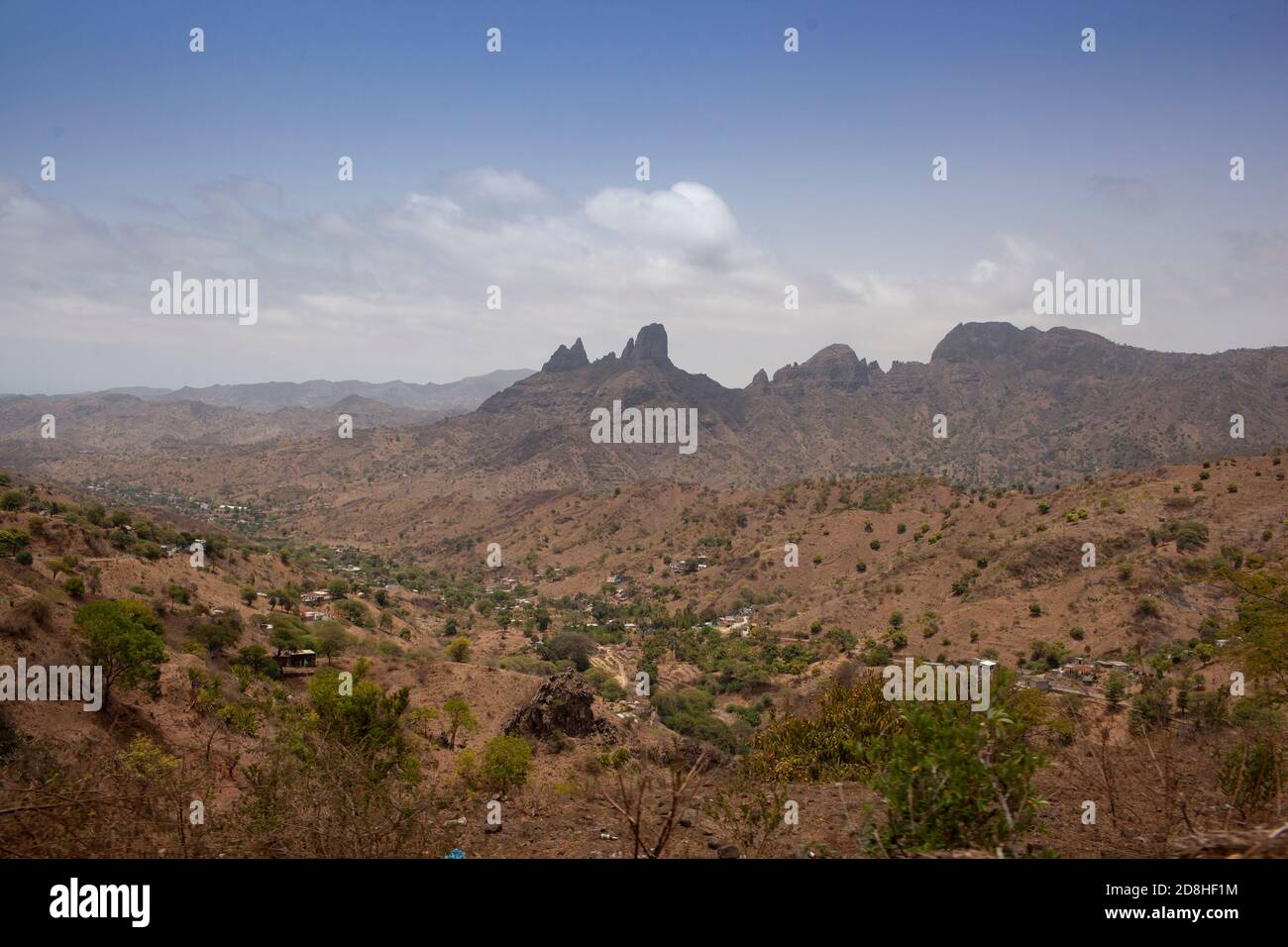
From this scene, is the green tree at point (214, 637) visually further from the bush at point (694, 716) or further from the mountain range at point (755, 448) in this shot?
the mountain range at point (755, 448)

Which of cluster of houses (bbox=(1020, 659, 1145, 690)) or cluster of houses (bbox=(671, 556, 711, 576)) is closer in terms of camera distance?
cluster of houses (bbox=(1020, 659, 1145, 690))

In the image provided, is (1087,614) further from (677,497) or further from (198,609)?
(677,497)

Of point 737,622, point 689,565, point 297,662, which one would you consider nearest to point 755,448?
point 689,565

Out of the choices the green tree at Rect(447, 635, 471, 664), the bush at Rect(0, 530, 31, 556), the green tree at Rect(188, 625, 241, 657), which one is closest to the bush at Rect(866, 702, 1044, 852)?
the green tree at Rect(188, 625, 241, 657)

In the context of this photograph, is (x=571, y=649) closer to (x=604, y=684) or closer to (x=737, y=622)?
(x=604, y=684)

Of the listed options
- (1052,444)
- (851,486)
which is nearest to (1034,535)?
(851,486)

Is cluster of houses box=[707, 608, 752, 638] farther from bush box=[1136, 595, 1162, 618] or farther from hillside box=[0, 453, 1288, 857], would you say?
bush box=[1136, 595, 1162, 618]
